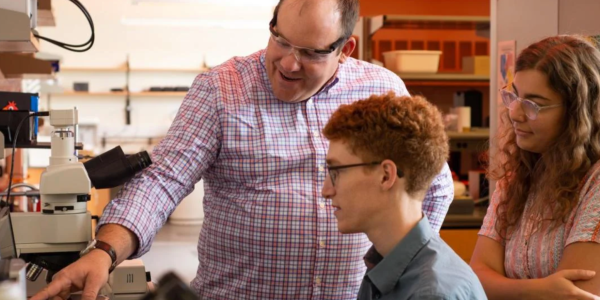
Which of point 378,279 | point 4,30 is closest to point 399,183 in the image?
point 378,279

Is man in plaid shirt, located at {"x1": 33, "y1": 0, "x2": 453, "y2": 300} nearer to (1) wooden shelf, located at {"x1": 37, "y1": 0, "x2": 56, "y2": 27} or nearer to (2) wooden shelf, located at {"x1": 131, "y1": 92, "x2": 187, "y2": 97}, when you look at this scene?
(1) wooden shelf, located at {"x1": 37, "y1": 0, "x2": 56, "y2": 27}

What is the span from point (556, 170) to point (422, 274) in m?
0.65

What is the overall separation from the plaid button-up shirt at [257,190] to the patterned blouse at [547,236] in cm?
40

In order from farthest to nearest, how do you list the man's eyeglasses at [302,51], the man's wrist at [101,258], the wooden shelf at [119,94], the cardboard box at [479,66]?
the wooden shelf at [119,94]
the cardboard box at [479,66]
the man's eyeglasses at [302,51]
the man's wrist at [101,258]

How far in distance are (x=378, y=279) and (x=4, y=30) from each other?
1026 mm

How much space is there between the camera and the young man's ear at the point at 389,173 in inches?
58.6

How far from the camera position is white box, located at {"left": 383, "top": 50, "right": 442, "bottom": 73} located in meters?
4.95

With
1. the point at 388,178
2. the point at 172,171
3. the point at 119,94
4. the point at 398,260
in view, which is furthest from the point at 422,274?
the point at 119,94

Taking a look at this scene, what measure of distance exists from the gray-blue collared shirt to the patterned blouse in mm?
460

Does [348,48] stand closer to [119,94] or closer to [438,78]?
[438,78]

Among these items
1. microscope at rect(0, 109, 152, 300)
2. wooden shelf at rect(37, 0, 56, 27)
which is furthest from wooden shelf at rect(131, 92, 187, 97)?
microscope at rect(0, 109, 152, 300)

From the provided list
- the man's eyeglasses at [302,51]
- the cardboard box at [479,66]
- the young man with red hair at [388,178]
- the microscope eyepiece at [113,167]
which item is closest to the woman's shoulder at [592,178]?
the young man with red hair at [388,178]

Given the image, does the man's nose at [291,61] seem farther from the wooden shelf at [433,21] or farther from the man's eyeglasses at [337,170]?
the wooden shelf at [433,21]

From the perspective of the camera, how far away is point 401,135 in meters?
1.49
